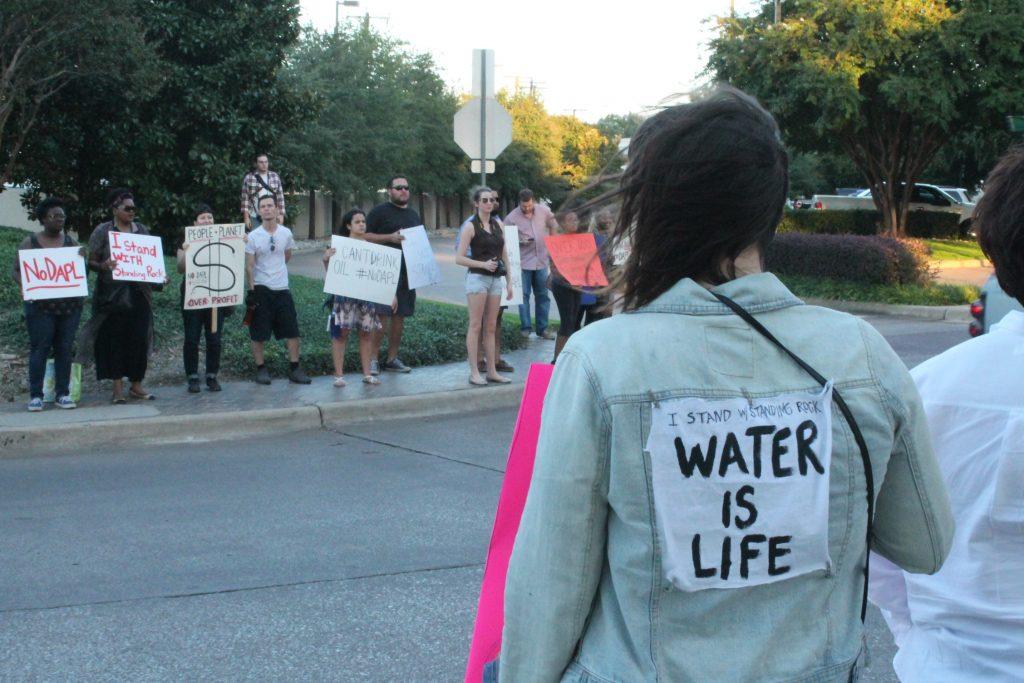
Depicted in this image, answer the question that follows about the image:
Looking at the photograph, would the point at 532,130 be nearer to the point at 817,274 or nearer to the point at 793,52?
the point at 793,52

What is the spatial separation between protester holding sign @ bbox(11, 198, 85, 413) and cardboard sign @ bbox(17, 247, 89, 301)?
0.03 metres

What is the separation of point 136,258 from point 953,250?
2434cm

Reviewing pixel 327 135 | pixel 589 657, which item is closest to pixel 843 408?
pixel 589 657

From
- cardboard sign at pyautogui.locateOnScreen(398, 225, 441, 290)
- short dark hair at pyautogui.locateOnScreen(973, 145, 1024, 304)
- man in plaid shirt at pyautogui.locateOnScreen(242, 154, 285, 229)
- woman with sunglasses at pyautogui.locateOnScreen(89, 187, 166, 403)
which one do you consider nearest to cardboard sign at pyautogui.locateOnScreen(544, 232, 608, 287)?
cardboard sign at pyautogui.locateOnScreen(398, 225, 441, 290)

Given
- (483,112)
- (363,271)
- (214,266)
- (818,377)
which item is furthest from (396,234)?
A: (818,377)

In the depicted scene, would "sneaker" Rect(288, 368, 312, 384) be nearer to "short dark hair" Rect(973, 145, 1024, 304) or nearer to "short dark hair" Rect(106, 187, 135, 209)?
"short dark hair" Rect(106, 187, 135, 209)

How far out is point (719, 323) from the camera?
5.51 ft

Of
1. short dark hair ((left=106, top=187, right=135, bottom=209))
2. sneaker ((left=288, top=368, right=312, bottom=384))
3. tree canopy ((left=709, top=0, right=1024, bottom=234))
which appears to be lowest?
sneaker ((left=288, top=368, right=312, bottom=384))

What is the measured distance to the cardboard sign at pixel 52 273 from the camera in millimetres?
9438

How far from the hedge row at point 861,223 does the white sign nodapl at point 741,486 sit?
31.1 m

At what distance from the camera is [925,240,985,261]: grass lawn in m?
27.4

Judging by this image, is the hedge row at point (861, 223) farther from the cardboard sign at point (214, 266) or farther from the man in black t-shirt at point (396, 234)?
the cardboard sign at point (214, 266)

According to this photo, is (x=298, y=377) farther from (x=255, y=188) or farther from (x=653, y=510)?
(x=653, y=510)

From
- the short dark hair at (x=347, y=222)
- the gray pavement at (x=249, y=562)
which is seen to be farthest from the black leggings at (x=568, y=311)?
the gray pavement at (x=249, y=562)
